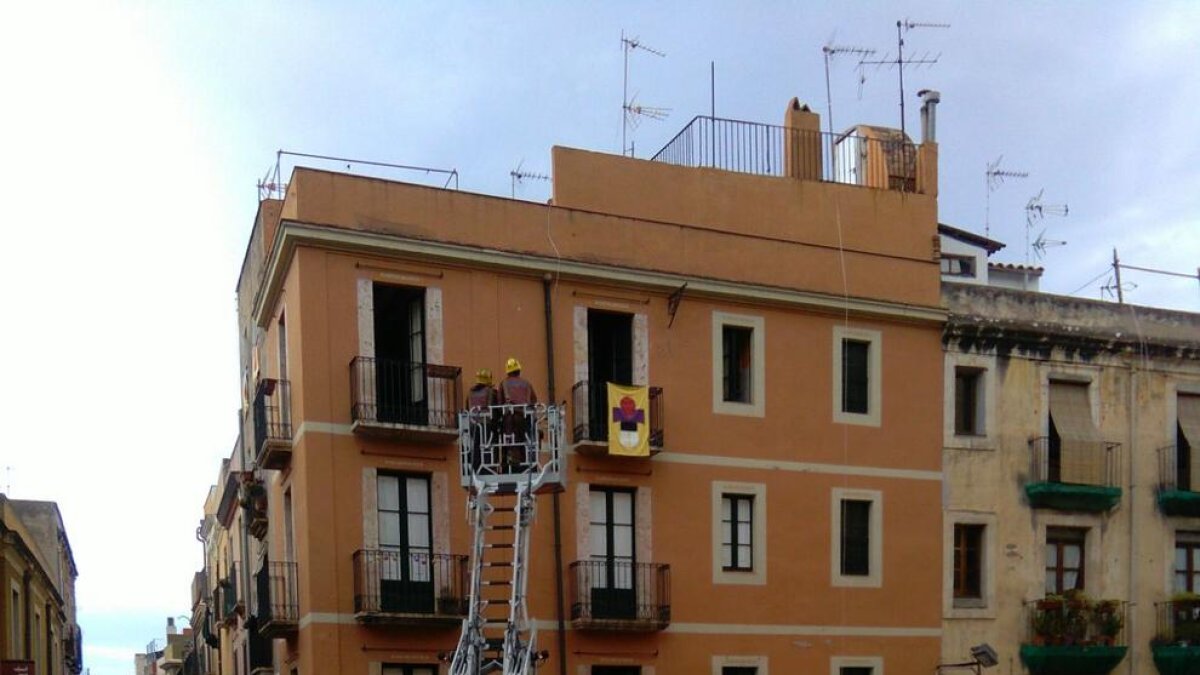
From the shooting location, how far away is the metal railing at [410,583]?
24.4m

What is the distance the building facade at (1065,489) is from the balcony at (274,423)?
43.6 ft

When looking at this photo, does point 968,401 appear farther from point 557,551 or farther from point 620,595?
point 557,551

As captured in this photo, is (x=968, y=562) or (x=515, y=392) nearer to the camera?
(x=515, y=392)

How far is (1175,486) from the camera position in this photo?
3116 cm

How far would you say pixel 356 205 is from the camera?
25422mm

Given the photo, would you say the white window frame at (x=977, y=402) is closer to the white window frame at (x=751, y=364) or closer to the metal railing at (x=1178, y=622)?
the white window frame at (x=751, y=364)

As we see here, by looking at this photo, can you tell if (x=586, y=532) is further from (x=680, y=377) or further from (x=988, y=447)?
(x=988, y=447)

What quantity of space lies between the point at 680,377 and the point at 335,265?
6.95 metres

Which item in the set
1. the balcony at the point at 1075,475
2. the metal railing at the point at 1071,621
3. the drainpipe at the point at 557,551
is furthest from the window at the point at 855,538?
the drainpipe at the point at 557,551

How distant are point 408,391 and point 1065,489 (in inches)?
546

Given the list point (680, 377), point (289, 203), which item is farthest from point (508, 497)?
point (289, 203)

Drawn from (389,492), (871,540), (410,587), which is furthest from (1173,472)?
(389,492)

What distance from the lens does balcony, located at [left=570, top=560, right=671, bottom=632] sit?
2594 cm

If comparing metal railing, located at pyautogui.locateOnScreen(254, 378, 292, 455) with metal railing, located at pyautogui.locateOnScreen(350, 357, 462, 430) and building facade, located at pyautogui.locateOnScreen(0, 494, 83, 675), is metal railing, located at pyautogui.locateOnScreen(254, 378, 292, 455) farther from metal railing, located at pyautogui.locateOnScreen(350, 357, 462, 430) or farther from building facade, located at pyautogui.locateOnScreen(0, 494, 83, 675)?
building facade, located at pyautogui.locateOnScreen(0, 494, 83, 675)
